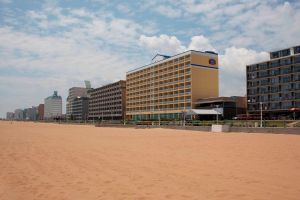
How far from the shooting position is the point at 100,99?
17075cm

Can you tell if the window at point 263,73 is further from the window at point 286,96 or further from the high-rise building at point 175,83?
the high-rise building at point 175,83

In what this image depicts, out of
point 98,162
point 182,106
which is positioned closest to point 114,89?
point 182,106

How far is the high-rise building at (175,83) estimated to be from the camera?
312ft

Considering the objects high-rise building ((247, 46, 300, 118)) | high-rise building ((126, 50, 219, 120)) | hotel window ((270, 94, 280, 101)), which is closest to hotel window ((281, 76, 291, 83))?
high-rise building ((247, 46, 300, 118))

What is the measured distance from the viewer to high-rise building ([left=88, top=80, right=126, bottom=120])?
14788 centimetres

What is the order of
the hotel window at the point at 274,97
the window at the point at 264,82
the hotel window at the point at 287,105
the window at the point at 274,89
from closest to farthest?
the hotel window at the point at 287,105 → the hotel window at the point at 274,97 → the window at the point at 274,89 → the window at the point at 264,82

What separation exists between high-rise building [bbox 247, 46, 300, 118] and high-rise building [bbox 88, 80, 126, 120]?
234 feet

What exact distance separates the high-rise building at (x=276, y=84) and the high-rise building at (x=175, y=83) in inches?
509

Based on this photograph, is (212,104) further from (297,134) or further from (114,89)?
(114,89)

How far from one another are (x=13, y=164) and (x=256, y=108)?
8432cm

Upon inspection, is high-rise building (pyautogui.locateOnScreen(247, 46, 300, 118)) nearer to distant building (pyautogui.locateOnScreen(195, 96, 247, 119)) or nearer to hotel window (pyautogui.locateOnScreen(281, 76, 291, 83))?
hotel window (pyautogui.locateOnScreen(281, 76, 291, 83))

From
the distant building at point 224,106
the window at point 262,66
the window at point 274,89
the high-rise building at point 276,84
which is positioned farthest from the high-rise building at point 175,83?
the window at point 274,89

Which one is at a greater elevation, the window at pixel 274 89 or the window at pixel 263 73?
the window at pixel 263 73

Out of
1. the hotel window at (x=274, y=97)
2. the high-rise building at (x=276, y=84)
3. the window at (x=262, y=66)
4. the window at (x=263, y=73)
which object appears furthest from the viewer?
the window at (x=262, y=66)
